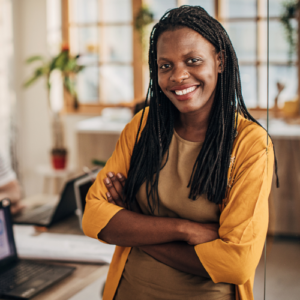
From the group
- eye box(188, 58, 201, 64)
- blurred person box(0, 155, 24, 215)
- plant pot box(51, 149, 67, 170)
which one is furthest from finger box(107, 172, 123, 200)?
plant pot box(51, 149, 67, 170)

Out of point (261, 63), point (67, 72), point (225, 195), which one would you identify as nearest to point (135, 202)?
point (225, 195)

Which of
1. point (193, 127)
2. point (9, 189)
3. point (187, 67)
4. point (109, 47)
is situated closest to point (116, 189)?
Result: point (193, 127)

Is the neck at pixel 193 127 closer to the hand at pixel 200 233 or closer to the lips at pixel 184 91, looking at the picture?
the lips at pixel 184 91

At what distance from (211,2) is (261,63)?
2.54 feet

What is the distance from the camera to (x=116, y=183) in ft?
3.13

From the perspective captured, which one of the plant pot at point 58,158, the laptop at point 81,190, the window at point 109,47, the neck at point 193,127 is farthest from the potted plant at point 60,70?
the neck at point 193,127

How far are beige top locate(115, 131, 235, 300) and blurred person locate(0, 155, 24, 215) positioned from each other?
87 cm

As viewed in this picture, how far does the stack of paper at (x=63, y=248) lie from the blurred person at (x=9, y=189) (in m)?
0.29

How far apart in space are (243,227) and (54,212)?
2.94 ft

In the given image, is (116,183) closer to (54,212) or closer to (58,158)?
(54,212)

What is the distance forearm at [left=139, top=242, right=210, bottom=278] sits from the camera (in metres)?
0.80

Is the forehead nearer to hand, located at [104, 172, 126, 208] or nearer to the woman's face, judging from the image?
the woman's face

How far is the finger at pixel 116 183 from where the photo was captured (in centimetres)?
94

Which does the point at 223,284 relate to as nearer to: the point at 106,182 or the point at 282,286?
the point at 282,286
